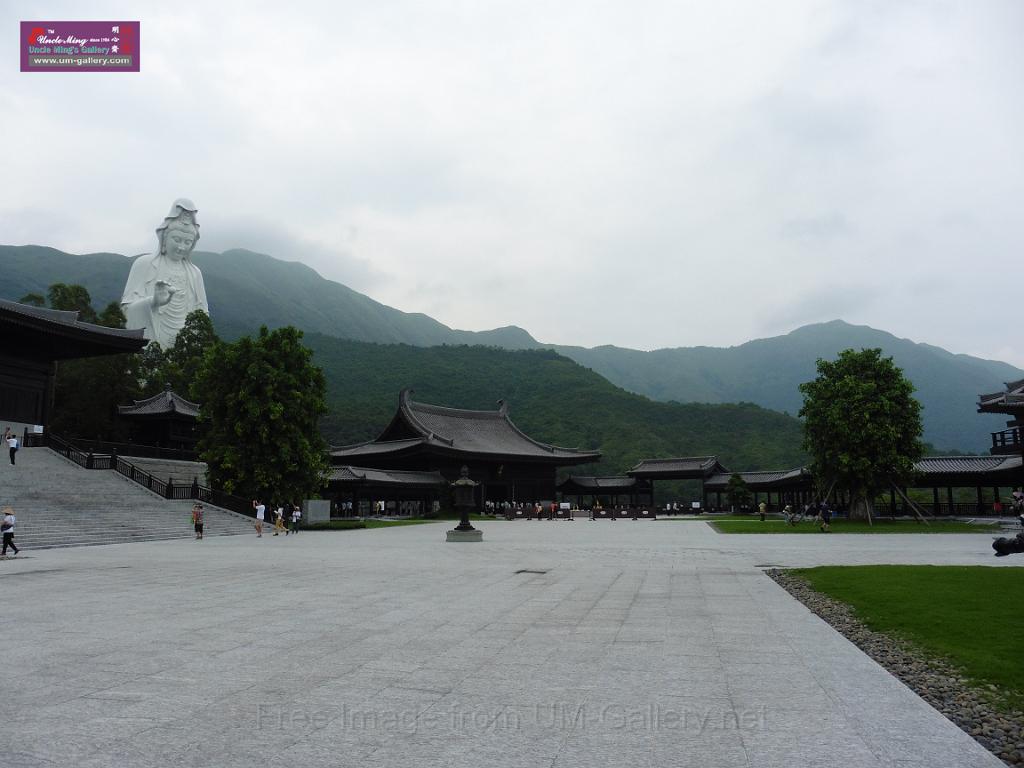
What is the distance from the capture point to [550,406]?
9156cm

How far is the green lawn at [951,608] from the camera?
6.45 meters

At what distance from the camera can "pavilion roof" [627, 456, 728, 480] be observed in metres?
57.5

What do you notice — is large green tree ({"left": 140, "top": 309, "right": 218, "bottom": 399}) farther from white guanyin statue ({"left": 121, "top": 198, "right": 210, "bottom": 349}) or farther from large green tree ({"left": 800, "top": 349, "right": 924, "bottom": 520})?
large green tree ({"left": 800, "top": 349, "right": 924, "bottom": 520})

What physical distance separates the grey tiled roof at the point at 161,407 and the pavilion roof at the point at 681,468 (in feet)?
115

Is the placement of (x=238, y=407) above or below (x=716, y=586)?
above

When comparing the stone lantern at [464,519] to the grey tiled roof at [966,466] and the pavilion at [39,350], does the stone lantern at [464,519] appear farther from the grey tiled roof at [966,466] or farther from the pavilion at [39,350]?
the grey tiled roof at [966,466]

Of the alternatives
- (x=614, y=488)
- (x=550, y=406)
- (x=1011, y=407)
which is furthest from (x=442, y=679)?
(x=550, y=406)

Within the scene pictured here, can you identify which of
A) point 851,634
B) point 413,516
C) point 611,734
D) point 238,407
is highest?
point 238,407

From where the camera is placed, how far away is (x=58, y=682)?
560 centimetres

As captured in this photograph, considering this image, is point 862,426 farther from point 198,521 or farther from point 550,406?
point 550,406

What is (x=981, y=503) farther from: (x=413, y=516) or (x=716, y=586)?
(x=716, y=586)

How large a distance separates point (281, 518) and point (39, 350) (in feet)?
59.3

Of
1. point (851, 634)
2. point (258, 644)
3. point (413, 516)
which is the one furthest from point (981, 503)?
point (258, 644)

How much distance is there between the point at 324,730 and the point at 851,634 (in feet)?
20.9
